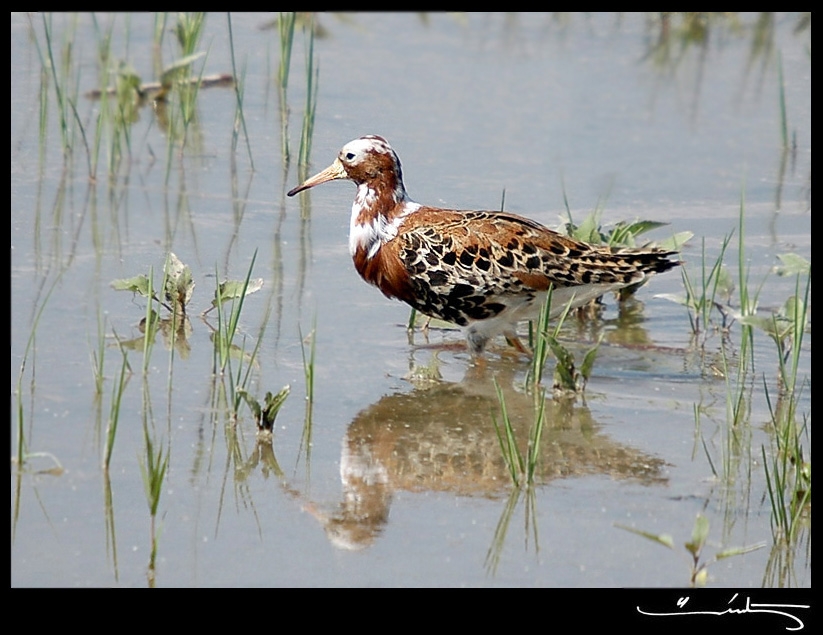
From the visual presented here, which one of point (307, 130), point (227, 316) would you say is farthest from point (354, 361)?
point (307, 130)

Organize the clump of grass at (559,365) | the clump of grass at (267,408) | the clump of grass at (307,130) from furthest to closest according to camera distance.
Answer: the clump of grass at (307,130), the clump of grass at (559,365), the clump of grass at (267,408)

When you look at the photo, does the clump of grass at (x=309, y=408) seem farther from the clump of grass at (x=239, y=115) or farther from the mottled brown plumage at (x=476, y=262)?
the clump of grass at (x=239, y=115)

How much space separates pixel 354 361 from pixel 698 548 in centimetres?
274

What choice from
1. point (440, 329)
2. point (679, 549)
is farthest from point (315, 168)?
point (679, 549)

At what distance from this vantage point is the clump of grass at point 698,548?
15.6 ft

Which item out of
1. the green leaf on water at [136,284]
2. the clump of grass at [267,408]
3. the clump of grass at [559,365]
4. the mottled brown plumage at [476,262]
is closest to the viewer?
the clump of grass at [267,408]

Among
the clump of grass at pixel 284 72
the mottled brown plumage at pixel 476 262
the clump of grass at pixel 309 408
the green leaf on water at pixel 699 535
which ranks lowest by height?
the clump of grass at pixel 309 408

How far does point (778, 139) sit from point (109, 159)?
5160 mm

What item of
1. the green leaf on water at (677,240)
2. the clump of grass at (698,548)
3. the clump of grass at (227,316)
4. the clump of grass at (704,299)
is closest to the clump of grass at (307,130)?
the clump of grass at (227,316)

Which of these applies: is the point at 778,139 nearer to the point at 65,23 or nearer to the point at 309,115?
the point at 309,115

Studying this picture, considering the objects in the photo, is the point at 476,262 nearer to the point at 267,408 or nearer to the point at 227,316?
the point at 227,316

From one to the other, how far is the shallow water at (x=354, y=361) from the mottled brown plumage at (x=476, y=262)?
28cm

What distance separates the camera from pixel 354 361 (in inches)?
282
